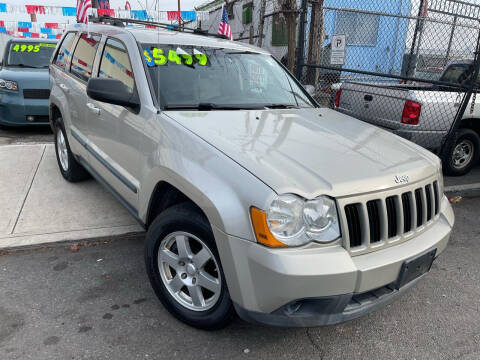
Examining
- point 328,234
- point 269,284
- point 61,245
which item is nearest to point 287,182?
point 328,234

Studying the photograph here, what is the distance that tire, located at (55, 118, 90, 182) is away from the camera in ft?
15.2

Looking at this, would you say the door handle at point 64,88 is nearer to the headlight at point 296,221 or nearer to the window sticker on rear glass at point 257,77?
the window sticker on rear glass at point 257,77

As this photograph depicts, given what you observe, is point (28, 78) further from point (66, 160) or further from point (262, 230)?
point (262, 230)

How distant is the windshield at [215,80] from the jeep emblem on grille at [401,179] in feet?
4.35

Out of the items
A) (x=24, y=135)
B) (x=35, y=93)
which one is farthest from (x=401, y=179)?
(x=24, y=135)

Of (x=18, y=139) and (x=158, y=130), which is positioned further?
(x=18, y=139)

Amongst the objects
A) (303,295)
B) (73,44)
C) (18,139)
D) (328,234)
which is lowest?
(18,139)

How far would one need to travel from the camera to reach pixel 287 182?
2.00m

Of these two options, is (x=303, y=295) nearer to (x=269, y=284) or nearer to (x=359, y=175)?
(x=269, y=284)

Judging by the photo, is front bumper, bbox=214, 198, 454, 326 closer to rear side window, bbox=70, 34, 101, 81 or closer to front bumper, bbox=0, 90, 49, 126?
rear side window, bbox=70, 34, 101, 81

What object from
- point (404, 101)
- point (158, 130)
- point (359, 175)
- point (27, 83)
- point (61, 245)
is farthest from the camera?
point (27, 83)

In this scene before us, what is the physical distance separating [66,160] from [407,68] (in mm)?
7779

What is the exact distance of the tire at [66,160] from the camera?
15.2 feet

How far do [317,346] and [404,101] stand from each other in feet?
13.1
